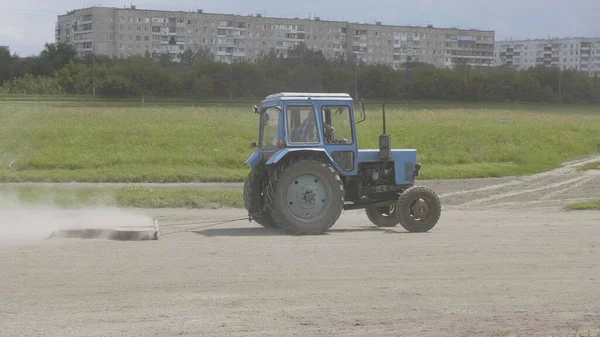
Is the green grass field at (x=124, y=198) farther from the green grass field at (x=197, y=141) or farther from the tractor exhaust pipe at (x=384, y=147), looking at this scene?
the tractor exhaust pipe at (x=384, y=147)

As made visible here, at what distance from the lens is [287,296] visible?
10.1 meters

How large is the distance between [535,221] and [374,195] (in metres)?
4.25

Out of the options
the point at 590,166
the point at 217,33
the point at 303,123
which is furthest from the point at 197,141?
the point at 217,33

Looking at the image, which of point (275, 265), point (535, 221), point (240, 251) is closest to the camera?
point (275, 265)

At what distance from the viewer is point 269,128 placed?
16094mm

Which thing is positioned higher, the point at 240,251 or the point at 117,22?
the point at 117,22

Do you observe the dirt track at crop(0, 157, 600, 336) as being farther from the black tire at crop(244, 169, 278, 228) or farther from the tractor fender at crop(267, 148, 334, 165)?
the tractor fender at crop(267, 148, 334, 165)

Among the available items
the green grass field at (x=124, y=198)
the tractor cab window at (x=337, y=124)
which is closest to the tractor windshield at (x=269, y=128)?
the tractor cab window at (x=337, y=124)

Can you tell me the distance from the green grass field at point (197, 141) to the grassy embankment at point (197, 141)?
42mm

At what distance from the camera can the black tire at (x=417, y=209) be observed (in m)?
16.0

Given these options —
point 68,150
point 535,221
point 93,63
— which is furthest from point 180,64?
point 535,221

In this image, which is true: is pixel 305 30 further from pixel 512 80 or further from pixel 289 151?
pixel 289 151

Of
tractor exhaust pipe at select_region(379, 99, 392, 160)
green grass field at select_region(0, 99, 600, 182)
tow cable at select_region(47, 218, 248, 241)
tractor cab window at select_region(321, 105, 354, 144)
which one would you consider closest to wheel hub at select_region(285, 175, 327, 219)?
tractor cab window at select_region(321, 105, 354, 144)

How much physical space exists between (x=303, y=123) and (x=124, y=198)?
7.93m
